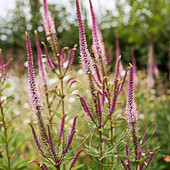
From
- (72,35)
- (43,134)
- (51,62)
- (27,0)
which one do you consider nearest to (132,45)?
(72,35)

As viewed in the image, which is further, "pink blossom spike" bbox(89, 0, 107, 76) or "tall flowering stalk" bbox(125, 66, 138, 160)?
"pink blossom spike" bbox(89, 0, 107, 76)

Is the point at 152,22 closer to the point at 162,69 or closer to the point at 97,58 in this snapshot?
the point at 162,69

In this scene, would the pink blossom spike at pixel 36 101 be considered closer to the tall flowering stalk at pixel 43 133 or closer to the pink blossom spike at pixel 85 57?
the tall flowering stalk at pixel 43 133

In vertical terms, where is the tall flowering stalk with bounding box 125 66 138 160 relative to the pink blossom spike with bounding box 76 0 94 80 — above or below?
below

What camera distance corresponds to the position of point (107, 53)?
7016 mm

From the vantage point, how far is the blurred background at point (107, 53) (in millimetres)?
3152

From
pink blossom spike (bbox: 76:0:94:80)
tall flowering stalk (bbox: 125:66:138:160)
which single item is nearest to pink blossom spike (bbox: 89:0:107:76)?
pink blossom spike (bbox: 76:0:94:80)

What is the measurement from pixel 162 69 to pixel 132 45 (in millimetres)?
1730

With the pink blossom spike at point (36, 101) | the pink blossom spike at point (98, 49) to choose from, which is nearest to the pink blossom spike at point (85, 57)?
the pink blossom spike at point (98, 49)

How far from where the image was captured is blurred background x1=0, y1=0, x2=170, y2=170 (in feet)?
10.3

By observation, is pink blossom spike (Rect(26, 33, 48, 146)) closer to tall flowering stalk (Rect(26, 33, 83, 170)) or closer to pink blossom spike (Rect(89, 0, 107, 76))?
tall flowering stalk (Rect(26, 33, 83, 170))

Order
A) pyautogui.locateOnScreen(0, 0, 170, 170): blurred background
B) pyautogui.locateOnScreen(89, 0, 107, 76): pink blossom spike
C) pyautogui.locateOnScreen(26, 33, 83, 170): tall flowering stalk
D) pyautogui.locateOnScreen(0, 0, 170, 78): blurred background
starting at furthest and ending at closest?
pyautogui.locateOnScreen(0, 0, 170, 78): blurred background < pyautogui.locateOnScreen(0, 0, 170, 170): blurred background < pyautogui.locateOnScreen(89, 0, 107, 76): pink blossom spike < pyautogui.locateOnScreen(26, 33, 83, 170): tall flowering stalk

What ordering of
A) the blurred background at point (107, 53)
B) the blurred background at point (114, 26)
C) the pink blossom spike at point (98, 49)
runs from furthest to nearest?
1. the blurred background at point (114, 26)
2. the blurred background at point (107, 53)
3. the pink blossom spike at point (98, 49)

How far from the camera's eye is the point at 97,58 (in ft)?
4.66
